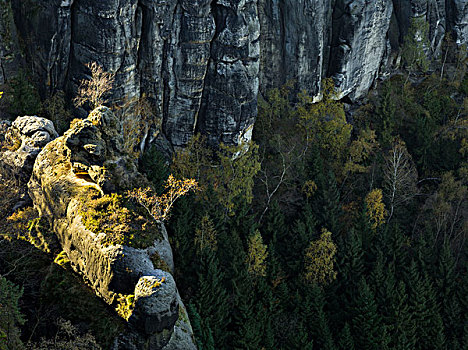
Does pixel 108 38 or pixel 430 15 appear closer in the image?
pixel 108 38

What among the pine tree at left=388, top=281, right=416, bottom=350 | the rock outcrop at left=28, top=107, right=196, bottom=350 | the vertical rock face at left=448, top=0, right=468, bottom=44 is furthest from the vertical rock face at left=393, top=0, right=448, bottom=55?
the rock outcrop at left=28, top=107, right=196, bottom=350

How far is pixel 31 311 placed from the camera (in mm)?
25609

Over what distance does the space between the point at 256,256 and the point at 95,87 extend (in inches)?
802

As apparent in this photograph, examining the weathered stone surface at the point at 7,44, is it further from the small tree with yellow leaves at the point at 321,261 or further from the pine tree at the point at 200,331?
the small tree with yellow leaves at the point at 321,261

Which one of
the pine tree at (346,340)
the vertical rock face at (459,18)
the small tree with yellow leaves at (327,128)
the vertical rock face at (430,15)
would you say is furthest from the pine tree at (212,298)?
the vertical rock face at (459,18)

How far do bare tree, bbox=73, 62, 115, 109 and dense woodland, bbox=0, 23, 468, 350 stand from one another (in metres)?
6.55

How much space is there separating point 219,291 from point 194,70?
22.8 meters

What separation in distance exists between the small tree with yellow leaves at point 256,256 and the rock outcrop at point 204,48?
14566mm

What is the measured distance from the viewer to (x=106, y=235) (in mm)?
25797

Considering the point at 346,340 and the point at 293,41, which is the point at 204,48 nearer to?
the point at 293,41

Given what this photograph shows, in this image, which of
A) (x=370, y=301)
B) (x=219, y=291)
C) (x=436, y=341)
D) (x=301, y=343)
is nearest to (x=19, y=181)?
(x=219, y=291)

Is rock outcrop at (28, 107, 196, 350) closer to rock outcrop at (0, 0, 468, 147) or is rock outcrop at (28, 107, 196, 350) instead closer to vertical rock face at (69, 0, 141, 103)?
vertical rock face at (69, 0, 141, 103)

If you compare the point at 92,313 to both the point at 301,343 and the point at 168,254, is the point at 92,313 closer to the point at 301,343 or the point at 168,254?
the point at 168,254

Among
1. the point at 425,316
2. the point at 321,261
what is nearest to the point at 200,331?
the point at 321,261
